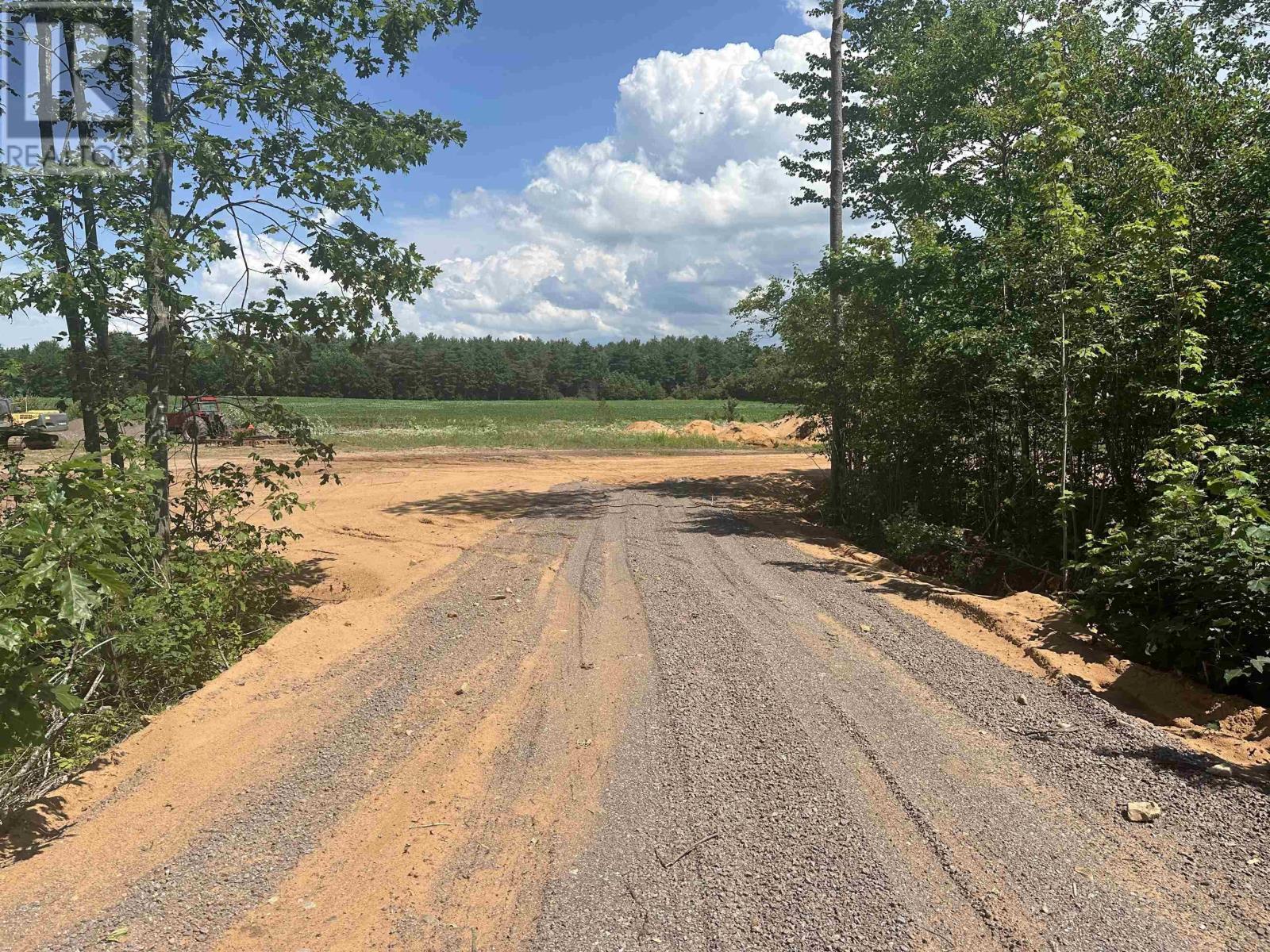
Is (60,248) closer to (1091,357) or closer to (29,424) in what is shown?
(1091,357)

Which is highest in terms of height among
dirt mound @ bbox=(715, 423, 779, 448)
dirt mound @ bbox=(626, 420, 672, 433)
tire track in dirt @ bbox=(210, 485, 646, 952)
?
dirt mound @ bbox=(626, 420, 672, 433)

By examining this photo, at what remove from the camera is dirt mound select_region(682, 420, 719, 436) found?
115 feet

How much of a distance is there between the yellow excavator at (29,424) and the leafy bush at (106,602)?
258 millimetres

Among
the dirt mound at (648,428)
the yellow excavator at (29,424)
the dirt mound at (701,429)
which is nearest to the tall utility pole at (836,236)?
the yellow excavator at (29,424)

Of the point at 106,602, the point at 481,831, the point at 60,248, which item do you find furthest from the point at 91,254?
the point at 481,831

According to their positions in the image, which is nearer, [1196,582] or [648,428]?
[1196,582]

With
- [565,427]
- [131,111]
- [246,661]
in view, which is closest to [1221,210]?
[246,661]

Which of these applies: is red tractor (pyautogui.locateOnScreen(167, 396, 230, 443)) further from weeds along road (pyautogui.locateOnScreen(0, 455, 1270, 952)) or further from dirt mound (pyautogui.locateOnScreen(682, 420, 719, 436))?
dirt mound (pyautogui.locateOnScreen(682, 420, 719, 436))

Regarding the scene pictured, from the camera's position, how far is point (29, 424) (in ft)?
46.9

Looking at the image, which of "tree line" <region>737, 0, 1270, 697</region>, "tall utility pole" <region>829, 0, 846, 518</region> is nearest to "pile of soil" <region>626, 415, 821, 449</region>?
"tall utility pole" <region>829, 0, 846, 518</region>

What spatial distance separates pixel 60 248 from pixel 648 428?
109 ft

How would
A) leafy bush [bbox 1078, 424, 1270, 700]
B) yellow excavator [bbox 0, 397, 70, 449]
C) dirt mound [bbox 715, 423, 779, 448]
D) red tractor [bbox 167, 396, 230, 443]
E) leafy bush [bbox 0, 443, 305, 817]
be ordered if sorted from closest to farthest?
leafy bush [bbox 0, 443, 305, 817]
leafy bush [bbox 1078, 424, 1270, 700]
yellow excavator [bbox 0, 397, 70, 449]
red tractor [bbox 167, 396, 230, 443]
dirt mound [bbox 715, 423, 779, 448]

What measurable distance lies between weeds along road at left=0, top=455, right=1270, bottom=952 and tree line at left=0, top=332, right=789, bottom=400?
96.0 inches

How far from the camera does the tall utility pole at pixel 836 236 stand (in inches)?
498
